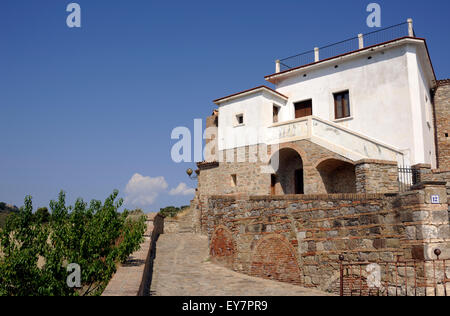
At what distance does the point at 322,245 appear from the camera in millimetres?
8758

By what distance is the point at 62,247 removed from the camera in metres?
8.29

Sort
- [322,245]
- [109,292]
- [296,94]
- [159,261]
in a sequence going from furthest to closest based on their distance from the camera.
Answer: [296,94] < [159,261] < [322,245] < [109,292]

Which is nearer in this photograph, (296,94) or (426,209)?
(426,209)

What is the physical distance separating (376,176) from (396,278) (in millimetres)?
6204

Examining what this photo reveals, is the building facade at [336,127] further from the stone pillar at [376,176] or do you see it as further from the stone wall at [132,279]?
the stone wall at [132,279]

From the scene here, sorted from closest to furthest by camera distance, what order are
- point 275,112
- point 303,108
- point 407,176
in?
1. point 407,176
2. point 303,108
3. point 275,112

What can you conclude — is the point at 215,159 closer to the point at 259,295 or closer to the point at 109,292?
the point at 259,295

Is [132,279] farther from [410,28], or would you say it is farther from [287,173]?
[410,28]

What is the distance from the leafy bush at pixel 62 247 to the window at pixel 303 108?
12.3m

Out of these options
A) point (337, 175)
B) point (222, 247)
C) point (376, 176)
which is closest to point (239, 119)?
point (337, 175)

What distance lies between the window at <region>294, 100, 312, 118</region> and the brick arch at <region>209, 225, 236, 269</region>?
31.5ft

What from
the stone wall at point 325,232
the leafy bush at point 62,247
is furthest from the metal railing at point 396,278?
the leafy bush at point 62,247
